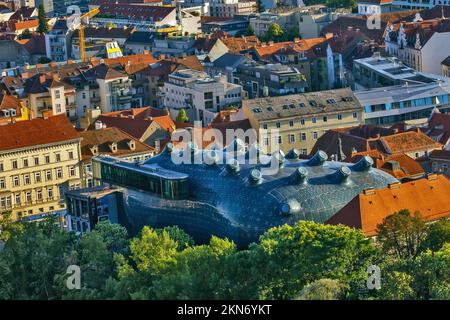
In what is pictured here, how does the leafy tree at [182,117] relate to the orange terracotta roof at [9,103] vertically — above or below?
below

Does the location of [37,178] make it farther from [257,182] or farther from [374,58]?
[374,58]

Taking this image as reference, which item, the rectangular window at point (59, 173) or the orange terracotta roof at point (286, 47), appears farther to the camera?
the orange terracotta roof at point (286, 47)

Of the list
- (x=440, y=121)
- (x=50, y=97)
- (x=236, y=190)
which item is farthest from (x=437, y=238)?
(x=50, y=97)

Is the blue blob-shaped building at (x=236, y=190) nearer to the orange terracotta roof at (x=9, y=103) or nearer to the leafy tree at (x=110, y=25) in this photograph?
the orange terracotta roof at (x=9, y=103)

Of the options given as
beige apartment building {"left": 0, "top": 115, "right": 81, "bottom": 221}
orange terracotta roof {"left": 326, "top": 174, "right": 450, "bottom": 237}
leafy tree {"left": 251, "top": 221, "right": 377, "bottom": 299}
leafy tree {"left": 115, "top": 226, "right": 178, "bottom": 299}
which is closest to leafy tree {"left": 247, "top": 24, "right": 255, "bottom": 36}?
beige apartment building {"left": 0, "top": 115, "right": 81, "bottom": 221}

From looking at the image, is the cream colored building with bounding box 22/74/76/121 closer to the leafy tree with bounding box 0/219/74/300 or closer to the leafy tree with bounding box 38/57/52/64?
the leafy tree with bounding box 38/57/52/64

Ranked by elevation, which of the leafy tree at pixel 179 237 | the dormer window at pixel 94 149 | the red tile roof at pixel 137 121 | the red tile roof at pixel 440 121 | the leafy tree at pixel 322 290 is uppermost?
the leafy tree at pixel 322 290

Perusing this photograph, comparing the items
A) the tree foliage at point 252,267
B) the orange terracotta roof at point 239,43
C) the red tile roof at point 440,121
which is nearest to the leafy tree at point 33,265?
the tree foliage at point 252,267

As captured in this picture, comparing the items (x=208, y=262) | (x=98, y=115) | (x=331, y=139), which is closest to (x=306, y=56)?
(x=98, y=115)
